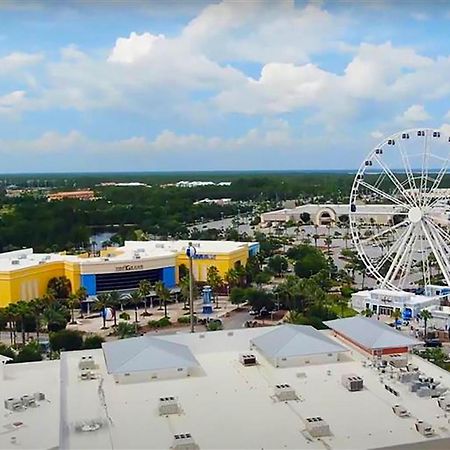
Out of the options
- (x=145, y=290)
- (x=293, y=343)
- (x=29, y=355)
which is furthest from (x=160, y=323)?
(x=293, y=343)

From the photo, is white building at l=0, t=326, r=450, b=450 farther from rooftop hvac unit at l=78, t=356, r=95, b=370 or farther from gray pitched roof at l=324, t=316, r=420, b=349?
gray pitched roof at l=324, t=316, r=420, b=349

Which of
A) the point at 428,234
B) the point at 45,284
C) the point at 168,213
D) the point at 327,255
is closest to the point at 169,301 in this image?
the point at 45,284

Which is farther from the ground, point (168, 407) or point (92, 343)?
point (168, 407)

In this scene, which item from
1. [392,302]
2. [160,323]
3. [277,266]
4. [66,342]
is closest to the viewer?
[66,342]

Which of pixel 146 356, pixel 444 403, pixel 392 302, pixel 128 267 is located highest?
pixel 146 356

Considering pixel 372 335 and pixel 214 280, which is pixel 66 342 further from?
pixel 214 280

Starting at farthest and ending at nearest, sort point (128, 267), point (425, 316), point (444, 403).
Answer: point (128, 267), point (425, 316), point (444, 403)

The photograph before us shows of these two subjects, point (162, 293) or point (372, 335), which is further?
point (162, 293)
